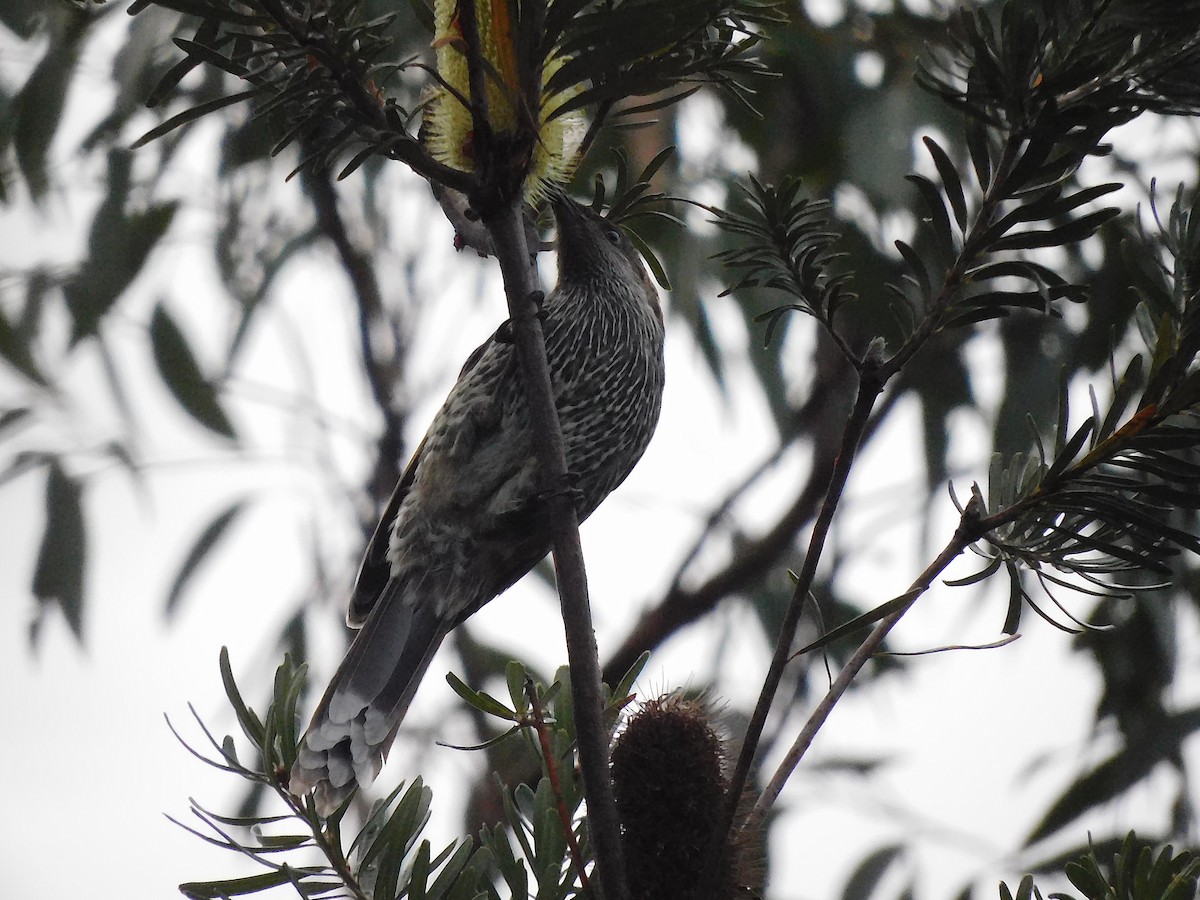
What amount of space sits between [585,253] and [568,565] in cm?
136

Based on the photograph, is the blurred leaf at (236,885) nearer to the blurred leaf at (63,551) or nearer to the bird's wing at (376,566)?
the bird's wing at (376,566)

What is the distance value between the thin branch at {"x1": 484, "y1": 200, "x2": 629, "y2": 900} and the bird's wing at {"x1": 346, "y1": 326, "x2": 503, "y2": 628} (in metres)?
1.03

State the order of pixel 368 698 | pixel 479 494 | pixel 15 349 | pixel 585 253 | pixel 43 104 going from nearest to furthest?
1. pixel 368 698
2. pixel 479 494
3. pixel 585 253
4. pixel 43 104
5. pixel 15 349

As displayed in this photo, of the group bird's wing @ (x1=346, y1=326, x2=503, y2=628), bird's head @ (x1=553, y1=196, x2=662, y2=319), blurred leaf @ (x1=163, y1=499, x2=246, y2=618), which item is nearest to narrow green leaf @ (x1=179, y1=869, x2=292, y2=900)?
bird's wing @ (x1=346, y1=326, x2=503, y2=628)

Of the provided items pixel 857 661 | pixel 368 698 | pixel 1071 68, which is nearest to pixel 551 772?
pixel 857 661

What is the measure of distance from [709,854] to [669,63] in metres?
0.66

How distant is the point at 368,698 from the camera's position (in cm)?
198

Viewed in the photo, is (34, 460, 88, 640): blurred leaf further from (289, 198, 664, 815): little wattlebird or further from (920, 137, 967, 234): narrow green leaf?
(920, 137, 967, 234): narrow green leaf

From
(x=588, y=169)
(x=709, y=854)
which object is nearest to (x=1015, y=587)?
(x=709, y=854)

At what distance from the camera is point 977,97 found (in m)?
0.92

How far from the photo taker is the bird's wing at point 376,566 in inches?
87.7

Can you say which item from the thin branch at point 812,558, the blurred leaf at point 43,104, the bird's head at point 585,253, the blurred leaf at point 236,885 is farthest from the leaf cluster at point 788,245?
the blurred leaf at point 43,104

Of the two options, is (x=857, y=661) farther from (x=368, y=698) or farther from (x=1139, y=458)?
(x=368, y=698)

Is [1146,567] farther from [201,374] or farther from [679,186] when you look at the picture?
[201,374]
